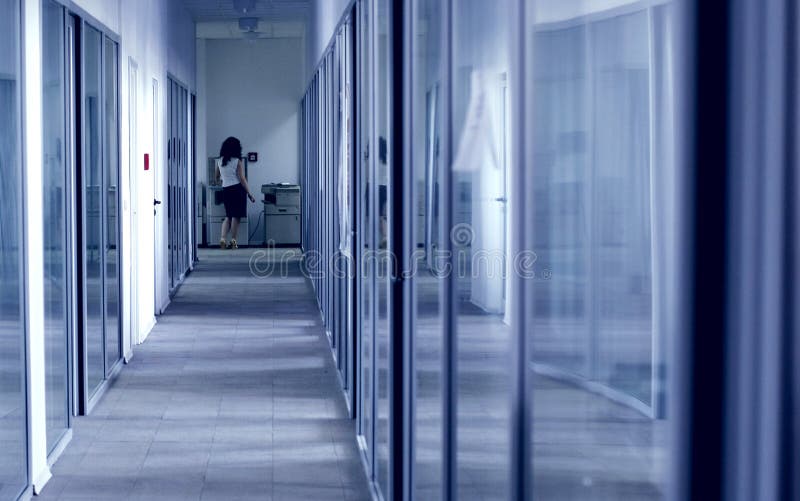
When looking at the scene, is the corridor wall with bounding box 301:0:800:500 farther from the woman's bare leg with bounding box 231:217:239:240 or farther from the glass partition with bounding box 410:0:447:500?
the woman's bare leg with bounding box 231:217:239:240

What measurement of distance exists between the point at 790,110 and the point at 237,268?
502 inches

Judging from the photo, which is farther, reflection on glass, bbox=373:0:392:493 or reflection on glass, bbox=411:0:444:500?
reflection on glass, bbox=373:0:392:493

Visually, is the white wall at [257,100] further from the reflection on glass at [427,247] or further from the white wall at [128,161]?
the reflection on glass at [427,247]

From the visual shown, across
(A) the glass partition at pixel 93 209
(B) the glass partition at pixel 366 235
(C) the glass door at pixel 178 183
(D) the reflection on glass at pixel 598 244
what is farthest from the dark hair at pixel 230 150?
(D) the reflection on glass at pixel 598 244

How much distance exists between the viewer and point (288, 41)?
54.2 ft

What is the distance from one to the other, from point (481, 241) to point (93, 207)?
4.23 metres

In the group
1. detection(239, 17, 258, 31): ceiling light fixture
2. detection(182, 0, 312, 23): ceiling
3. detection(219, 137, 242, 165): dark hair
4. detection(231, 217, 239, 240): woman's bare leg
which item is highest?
detection(182, 0, 312, 23): ceiling

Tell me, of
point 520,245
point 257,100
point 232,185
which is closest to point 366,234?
point 520,245

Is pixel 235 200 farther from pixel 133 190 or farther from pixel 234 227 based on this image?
pixel 133 190

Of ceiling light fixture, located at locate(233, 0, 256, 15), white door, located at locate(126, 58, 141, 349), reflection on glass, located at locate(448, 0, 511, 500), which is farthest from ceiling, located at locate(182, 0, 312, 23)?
reflection on glass, located at locate(448, 0, 511, 500)

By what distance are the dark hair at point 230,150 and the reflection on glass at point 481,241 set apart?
13.0 m

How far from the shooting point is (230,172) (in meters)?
15.1

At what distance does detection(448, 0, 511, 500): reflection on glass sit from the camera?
1.83 metres

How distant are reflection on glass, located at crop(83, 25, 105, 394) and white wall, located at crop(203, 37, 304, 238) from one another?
34.5 ft
